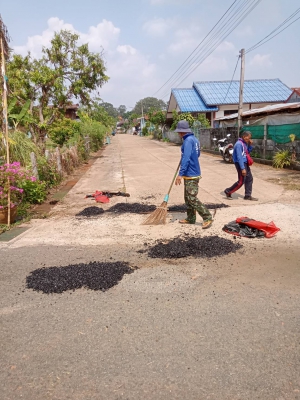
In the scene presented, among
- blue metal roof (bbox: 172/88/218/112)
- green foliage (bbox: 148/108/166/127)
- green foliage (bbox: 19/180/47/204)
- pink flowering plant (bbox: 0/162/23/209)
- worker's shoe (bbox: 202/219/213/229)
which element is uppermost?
blue metal roof (bbox: 172/88/218/112)

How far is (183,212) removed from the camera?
6848 mm

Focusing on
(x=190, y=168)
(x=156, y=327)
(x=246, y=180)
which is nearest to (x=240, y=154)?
(x=246, y=180)

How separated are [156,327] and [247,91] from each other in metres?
35.0

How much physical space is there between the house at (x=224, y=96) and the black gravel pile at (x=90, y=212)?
85.1 feet

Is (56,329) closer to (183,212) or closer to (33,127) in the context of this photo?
(183,212)

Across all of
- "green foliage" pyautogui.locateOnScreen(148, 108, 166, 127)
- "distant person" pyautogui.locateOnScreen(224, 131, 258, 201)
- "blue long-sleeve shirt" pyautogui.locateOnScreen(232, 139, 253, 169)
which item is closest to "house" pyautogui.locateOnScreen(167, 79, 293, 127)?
"green foliage" pyautogui.locateOnScreen(148, 108, 166, 127)

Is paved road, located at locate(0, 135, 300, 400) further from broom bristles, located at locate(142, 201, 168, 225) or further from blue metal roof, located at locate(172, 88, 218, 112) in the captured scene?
blue metal roof, located at locate(172, 88, 218, 112)

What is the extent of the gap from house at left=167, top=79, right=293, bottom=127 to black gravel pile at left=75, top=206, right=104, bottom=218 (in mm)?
25935

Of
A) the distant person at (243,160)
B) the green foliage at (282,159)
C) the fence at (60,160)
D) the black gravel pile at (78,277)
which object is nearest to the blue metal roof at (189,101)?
the fence at (60,160)

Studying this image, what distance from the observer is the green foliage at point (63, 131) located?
67.4 ft

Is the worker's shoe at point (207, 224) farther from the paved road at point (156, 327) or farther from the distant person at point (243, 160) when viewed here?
the distant person at point (243, 160)

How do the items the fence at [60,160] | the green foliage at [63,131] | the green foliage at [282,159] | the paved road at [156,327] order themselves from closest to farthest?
the paved road at [156,327] < the fence at [60,160] < the green foliage at [282,159] < the green foliage at [63,131]

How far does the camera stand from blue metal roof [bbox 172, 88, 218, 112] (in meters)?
32.0

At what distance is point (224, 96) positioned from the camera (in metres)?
33.1
